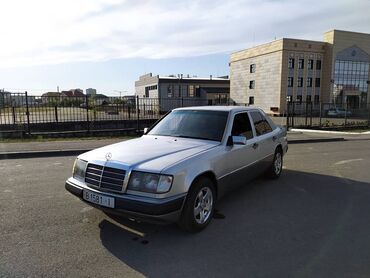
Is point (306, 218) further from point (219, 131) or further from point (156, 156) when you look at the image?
point (156, 156)

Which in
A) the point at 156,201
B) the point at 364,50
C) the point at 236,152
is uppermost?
the point at 364,50

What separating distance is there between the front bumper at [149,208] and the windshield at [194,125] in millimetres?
1464

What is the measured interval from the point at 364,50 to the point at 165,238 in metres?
63.1

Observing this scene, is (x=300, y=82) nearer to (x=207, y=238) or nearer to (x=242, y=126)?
(x=242, y=126)

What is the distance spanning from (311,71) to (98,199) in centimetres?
5517

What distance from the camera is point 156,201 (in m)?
3.58

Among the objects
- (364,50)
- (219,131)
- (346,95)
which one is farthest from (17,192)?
(364,50)

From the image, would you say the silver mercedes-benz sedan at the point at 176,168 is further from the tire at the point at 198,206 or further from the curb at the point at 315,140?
the curb at the point at 315,140

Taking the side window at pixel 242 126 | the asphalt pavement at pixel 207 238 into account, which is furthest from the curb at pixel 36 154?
the side window at pixel 242 126

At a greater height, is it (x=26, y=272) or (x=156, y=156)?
(x=156, y=156)

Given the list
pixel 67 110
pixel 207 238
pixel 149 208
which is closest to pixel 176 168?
pixel 149 208

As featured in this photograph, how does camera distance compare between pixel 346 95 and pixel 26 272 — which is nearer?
pixel 26 272

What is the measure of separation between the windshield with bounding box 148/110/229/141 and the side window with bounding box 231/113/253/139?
0.21 meters

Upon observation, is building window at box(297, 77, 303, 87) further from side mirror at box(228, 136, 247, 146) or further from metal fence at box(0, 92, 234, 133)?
side mirror at box(228, 136, 247, 146)
